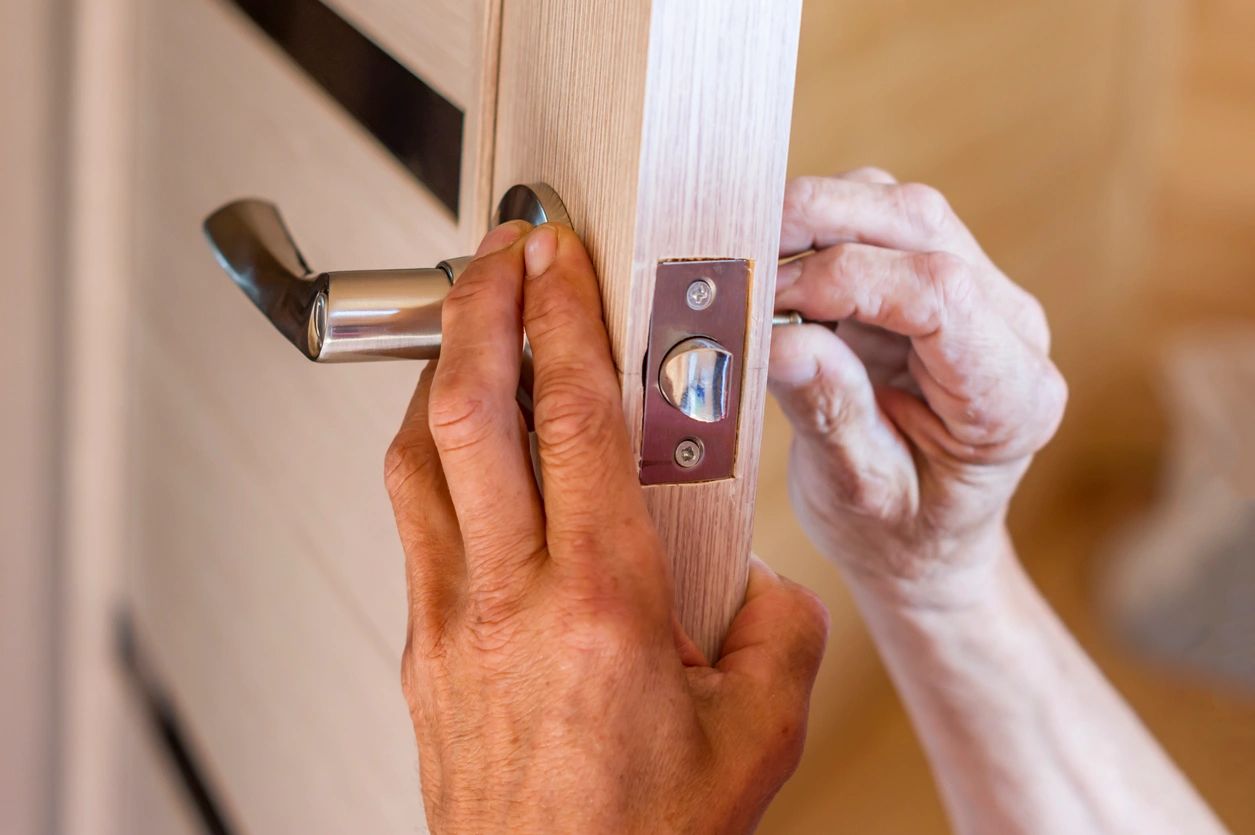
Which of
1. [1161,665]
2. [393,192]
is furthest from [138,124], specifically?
[1161,665]

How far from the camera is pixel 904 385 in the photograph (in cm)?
65

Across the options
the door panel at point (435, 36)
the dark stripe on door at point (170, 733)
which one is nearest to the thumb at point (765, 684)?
the door panel at point (435, 36)

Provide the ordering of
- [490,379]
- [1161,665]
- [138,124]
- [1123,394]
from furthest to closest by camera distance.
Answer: [1123,394], [1161,665], [138,124], [490,379]

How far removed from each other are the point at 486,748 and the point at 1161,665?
162 centimetres

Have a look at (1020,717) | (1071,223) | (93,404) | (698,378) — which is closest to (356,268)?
(698,378)

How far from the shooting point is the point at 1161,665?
180 cm

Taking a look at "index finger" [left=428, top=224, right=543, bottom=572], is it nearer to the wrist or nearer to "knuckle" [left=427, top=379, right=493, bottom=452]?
"knuckle" [left=427, top=379, right=493, bottom=452]

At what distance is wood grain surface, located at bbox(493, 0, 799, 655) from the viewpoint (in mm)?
343

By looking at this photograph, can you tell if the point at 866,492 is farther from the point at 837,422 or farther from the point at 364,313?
the point at 364,313

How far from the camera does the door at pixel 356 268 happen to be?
36 cm

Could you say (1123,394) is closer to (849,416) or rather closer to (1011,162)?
(1011,162)

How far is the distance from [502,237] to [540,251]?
0.03 meters

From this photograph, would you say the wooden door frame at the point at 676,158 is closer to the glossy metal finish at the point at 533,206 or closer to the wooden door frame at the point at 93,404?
the glossy metal finish at the point at 533,206

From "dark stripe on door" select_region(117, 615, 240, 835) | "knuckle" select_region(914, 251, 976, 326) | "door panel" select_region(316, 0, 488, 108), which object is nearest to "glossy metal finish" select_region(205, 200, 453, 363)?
"door panel" select_region(316, 0, 488, 108)
